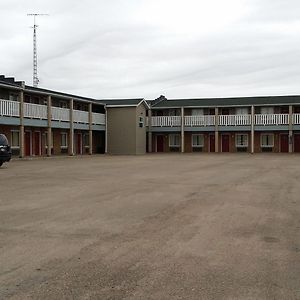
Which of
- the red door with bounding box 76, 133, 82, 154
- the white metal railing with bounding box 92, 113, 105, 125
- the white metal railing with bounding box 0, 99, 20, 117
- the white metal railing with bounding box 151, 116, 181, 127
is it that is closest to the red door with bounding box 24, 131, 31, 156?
the white metal railing with bounding box 0, 99, 20, 117

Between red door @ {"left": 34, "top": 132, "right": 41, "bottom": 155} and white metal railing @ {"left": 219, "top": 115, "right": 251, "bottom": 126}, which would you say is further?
white metal railing @ {"left": 219, "top": 115, "right": 251, "bottom": 126}

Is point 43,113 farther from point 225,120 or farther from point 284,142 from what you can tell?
point 284,142

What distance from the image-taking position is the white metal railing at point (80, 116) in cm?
4087

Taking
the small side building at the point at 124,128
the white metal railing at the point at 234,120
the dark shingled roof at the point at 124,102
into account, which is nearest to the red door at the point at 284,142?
the white metal railing at the point at 234,120

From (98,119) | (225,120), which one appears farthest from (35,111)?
(225,120)

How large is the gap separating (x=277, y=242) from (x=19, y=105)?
28.3 meters

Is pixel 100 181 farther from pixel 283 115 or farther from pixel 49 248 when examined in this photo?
pixel 283 115

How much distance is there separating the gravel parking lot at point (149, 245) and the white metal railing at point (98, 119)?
3206 cm

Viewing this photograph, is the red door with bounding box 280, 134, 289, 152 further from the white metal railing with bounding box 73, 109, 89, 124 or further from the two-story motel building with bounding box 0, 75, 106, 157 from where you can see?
the white metal railing with bounding box 73, 109, 89, 124

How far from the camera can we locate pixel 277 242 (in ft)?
23.4

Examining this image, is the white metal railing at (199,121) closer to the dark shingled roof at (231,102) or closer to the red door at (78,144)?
the dark shingled roof at (231,102)

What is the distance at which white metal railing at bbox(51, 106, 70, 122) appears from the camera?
37.3 meters

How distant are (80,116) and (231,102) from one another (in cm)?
1815

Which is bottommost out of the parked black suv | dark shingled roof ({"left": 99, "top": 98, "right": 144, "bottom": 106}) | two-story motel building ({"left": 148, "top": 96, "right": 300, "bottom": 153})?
the parked black suv
